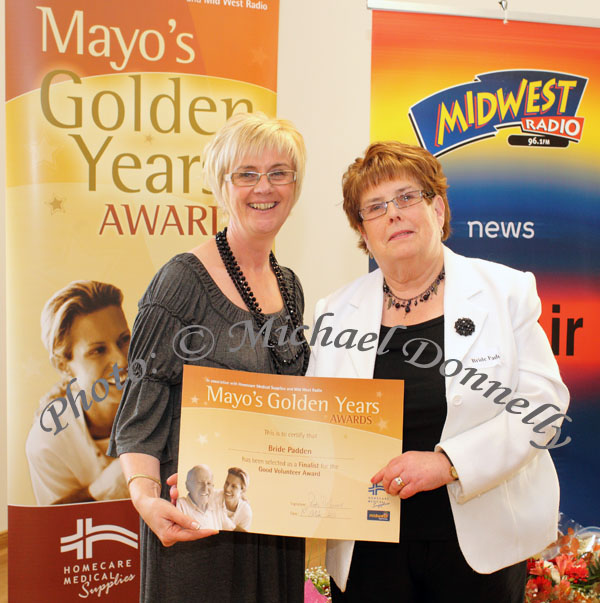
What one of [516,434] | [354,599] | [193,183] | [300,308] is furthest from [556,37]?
[354,599]

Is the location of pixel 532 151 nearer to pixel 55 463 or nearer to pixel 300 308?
pixel 300 308

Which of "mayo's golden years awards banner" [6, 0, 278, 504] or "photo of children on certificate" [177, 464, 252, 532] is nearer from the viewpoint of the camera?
"photo of children on certificate" [177, 464, 252, 532]

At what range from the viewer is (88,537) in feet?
9.45

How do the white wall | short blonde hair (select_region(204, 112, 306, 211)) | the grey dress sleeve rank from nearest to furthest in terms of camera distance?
the grey dress sleeve → short blonde hair (select_region(204, 112, 306, 211)) → the white wall

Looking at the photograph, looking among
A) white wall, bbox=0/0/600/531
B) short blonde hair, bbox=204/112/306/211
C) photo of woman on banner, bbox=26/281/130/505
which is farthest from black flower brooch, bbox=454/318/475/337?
white wall, bbox=0/0/600/531

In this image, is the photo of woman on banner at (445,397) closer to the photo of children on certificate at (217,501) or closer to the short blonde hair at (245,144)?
the short blonde hair at (245,144)

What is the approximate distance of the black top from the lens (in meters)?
1.66

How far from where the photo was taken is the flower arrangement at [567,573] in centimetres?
260

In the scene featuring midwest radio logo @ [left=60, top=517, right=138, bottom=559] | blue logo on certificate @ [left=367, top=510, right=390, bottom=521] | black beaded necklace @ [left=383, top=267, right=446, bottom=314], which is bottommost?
midwest radio logo @ [left=60, top=517, right=138, bottom=559]

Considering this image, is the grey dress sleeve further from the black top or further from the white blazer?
the black top

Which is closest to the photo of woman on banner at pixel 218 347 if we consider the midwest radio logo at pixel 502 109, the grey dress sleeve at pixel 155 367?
the grey dress sleeve at pixel 155 367

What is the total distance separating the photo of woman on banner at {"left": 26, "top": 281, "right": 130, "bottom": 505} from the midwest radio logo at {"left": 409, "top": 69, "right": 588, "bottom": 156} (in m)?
1.67

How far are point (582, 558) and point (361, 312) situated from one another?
1.93 meters

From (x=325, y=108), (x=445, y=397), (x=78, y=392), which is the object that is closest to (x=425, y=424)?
(x=445, y=397)
